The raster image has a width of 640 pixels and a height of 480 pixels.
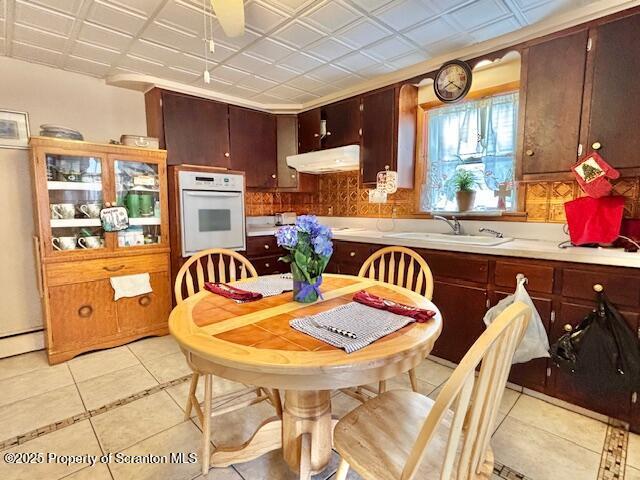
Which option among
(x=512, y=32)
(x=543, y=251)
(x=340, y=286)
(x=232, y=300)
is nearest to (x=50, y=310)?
(x=232, y=300)

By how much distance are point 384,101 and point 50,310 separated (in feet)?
10.5

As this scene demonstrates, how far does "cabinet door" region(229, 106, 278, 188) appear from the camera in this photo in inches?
137

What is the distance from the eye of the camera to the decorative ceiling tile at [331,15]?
1.89 metres

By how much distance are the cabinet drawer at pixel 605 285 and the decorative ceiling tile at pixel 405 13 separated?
1709 millimetres

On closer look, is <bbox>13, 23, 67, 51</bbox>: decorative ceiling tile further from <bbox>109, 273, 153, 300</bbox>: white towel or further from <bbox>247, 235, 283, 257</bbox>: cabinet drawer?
<bbox>247, 235, 283, 257</bbox>: cabinet drawer

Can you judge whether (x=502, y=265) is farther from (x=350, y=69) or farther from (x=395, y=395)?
(x=350, y=69)

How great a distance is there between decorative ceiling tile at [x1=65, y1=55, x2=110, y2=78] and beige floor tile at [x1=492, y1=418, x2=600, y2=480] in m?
3.76

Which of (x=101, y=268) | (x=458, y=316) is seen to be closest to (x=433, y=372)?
(x=458, y=316)

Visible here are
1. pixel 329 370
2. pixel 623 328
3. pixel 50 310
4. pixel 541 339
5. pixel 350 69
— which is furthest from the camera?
pixel 350 69

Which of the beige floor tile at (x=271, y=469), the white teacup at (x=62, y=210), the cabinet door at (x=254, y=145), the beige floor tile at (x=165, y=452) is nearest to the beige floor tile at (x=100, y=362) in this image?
the beige floor tile at (x=165, y=452)

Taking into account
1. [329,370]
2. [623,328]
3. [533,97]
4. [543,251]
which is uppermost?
[533,97]

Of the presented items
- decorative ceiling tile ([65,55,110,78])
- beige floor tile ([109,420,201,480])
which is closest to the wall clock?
decorative ceiling tile ([65,55,110,78])

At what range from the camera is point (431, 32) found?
217 cm

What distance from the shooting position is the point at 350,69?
2.77 metres
